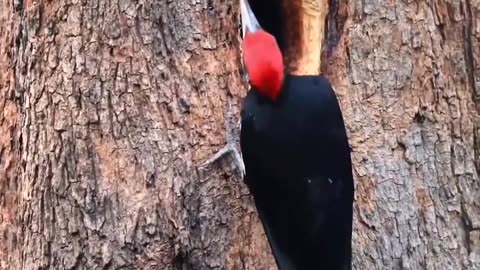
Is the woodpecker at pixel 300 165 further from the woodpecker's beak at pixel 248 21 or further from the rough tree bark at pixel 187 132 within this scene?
the rough tree bark at pixel 187 132

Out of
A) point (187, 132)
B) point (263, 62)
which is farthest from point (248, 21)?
point (187, 132)

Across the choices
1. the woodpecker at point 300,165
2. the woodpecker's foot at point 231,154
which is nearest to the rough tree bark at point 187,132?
the woodpecker's foot at point 231,154

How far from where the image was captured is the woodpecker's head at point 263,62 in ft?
8.82

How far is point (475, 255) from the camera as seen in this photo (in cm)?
299

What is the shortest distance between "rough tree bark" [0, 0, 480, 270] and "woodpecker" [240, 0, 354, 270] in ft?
0.43

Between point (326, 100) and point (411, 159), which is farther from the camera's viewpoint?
point (411, 159)

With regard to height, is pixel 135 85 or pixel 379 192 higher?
pixel 135 85

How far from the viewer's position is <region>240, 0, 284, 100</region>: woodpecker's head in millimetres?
2688

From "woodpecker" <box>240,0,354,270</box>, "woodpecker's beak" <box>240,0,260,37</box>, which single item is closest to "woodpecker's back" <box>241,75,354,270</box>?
"woodpecker" <box>240,0,354,270</box>

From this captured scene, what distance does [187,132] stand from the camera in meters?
2.89

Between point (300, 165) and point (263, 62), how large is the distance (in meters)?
0.24

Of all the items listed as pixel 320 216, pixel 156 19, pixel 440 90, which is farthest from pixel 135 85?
pixel 440 90

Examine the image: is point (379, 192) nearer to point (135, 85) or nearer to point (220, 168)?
point (220, 168)

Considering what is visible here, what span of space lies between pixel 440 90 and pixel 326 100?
37 cm
